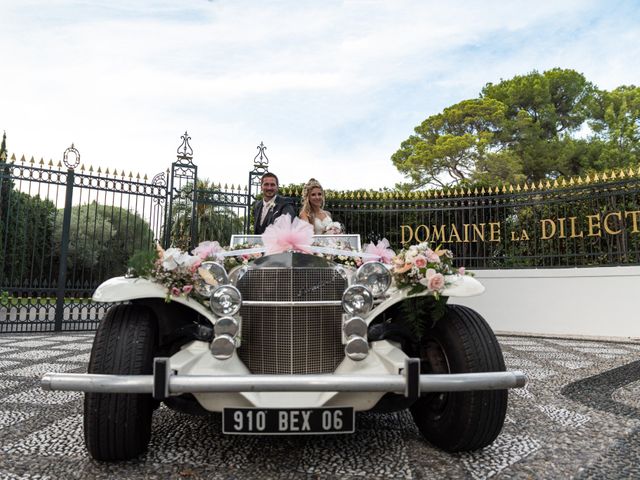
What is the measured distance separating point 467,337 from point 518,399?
174 centimetres

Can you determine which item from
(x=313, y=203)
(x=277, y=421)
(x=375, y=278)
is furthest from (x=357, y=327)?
(x=313, y=203)

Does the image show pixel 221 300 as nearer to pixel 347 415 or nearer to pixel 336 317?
pixel 336 317

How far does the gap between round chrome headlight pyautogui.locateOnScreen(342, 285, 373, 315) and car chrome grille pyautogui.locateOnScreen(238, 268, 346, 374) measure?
0.32ft

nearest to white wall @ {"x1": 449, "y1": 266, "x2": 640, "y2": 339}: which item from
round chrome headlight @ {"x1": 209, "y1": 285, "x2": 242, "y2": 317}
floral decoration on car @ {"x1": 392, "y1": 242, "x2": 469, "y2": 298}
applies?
floral decoration on car @ {"x1": 392, "y1": 242, "x2": 469, "y2": 298}

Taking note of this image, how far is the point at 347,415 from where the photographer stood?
1.91 m

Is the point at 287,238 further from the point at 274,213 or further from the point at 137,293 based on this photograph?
the point at 274,213

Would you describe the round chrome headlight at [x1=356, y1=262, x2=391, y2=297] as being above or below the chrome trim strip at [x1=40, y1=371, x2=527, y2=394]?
above

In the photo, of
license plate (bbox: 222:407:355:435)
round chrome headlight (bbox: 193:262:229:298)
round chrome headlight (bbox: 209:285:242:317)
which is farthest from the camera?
round chrome headlight (bbox: 193:262:229:298)

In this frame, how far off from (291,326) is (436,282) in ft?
2.42

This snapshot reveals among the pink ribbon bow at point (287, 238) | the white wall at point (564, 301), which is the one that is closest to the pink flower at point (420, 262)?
the pink ribbon bow at point (287, 238)

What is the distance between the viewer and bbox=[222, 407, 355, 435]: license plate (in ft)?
6.07

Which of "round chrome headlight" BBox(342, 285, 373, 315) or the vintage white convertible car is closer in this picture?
the vintage white convertible car

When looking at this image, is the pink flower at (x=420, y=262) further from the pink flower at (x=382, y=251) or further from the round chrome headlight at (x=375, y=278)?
the pink flower at (x=382, y=251)

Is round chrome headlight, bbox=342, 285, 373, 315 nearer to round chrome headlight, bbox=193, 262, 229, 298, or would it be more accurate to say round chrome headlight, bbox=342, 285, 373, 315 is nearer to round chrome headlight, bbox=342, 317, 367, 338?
round chrome headlight, bbox=342, 317, 367, 338
